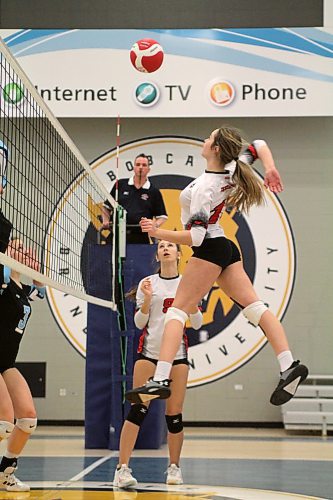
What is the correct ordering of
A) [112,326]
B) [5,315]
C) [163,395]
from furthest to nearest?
1. [112,326]
2. [5,315]
3. [163,395]

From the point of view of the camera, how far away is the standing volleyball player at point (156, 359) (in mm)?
6633

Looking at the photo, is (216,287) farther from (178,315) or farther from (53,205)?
(178,315)

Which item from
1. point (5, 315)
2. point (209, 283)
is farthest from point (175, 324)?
point (5, 315)

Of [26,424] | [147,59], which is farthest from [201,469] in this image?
[147,59]

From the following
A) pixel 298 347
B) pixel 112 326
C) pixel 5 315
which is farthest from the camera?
pixel 298 347

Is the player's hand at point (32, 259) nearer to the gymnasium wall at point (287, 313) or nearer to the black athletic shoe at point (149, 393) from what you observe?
the black athletic shoe at point (149, 393)

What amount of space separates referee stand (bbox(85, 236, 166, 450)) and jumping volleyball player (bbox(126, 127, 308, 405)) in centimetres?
381

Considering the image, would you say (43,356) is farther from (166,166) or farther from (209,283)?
(209,283)

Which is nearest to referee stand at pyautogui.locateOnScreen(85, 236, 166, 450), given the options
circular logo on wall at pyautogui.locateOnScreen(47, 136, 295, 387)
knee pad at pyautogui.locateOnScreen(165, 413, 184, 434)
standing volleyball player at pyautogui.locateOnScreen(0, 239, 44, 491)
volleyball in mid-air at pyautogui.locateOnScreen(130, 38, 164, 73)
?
volleyball in mid-air at pyautogui.locateOnScreen(130, 38, 164, 73)

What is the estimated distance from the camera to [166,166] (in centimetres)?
1369

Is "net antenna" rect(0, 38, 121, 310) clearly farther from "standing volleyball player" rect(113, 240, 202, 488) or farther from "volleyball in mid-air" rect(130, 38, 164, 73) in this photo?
"volleyball in mid-air" rect(130, 38, 164, 73)

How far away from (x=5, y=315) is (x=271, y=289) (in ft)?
24.9

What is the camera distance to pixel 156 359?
23.6 ft

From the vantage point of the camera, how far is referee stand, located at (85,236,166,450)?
9328 mm
